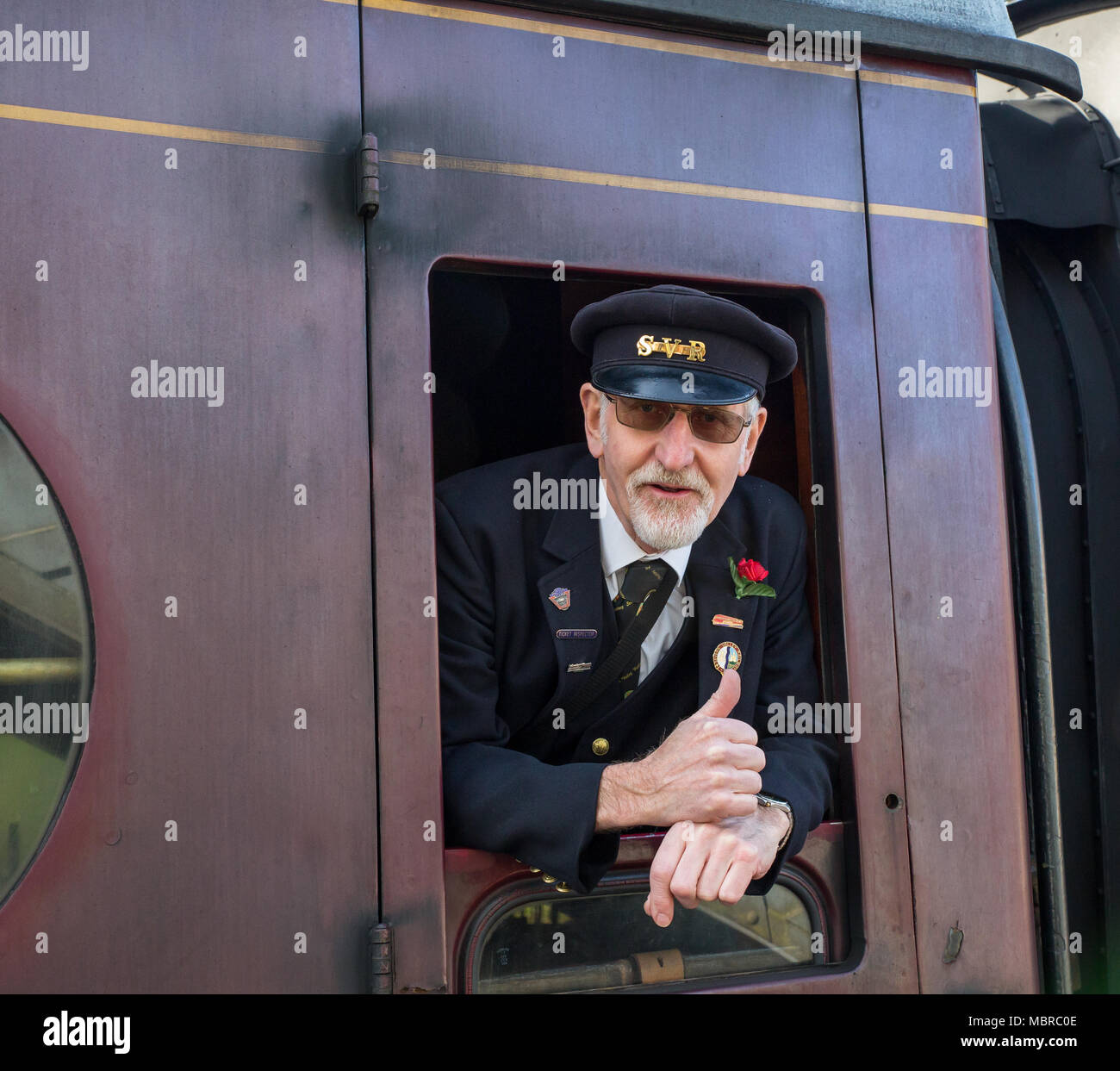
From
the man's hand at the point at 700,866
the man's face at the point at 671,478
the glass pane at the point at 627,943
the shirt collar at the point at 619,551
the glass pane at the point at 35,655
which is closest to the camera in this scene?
the glass pane at the point at 35,655

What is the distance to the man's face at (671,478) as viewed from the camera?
194 cm

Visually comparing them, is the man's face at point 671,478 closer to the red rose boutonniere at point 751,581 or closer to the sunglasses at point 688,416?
the sunglasses at point 688,416

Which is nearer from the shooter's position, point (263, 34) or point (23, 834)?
point (23, 834)

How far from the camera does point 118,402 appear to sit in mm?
1495

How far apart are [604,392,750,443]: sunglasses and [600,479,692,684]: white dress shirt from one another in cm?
22

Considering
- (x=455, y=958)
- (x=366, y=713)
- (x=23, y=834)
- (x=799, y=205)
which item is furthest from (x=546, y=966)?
(x=799, y=205)

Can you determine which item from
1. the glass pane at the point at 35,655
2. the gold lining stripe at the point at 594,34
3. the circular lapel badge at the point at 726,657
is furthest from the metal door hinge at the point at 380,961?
the gold lining stripe at the point at 594,34

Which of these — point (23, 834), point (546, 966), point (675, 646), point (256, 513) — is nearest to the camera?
point (23, 834)

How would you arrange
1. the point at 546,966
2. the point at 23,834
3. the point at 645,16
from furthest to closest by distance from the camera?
the point at 645,16 < the point at 546,966 < the point at 23,834

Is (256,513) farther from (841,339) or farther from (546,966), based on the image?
(841,339)

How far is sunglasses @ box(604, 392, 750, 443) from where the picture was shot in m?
1.94

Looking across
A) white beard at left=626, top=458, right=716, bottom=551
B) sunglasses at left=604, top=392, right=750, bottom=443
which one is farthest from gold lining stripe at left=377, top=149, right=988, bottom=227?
white beard at left=626, top=458, right=716, bottom=551

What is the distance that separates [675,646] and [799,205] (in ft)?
2.81

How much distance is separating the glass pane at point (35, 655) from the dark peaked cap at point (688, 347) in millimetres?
962
